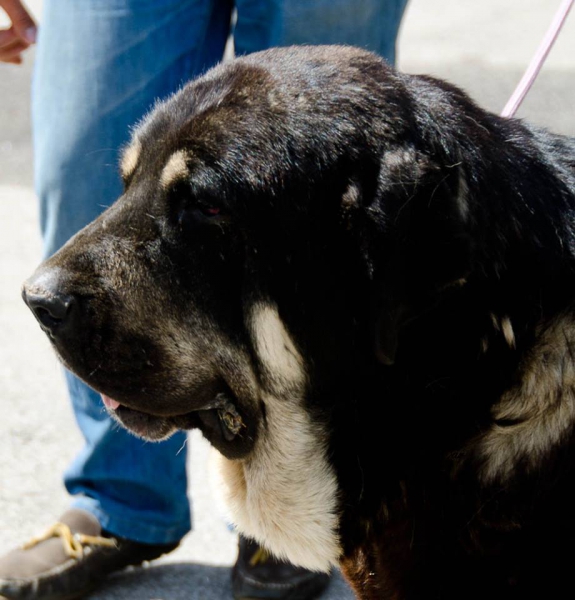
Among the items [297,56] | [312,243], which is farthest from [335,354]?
[297,56]

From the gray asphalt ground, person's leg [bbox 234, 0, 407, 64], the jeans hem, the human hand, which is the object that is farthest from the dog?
the human hand

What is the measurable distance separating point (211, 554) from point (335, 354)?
151 centimetres

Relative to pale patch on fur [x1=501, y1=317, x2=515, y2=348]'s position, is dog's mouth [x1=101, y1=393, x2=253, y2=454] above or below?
below

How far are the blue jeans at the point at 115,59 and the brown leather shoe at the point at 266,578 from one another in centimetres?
55

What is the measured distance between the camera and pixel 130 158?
7.92 ft

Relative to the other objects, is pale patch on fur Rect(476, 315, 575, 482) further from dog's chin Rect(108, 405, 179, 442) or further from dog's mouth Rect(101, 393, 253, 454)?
dog's chin Rect(108, 405, 179, 442)

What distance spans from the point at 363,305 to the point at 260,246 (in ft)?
0.88

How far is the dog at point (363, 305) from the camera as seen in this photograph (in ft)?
6.66

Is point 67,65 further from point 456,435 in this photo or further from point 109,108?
point 456,435

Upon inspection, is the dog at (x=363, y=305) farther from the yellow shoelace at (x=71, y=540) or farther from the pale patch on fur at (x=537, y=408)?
the yellow shoelace at (x=71, y=540)

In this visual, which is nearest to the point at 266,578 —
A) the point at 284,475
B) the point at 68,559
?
the point at 68,559

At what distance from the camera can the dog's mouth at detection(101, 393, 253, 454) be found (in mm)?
2338

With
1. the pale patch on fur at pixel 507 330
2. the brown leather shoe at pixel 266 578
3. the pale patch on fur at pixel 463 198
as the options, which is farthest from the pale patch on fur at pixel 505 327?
the brown leather shoe at pixel 266 578

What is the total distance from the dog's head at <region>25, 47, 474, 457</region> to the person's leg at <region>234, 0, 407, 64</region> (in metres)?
0.41
